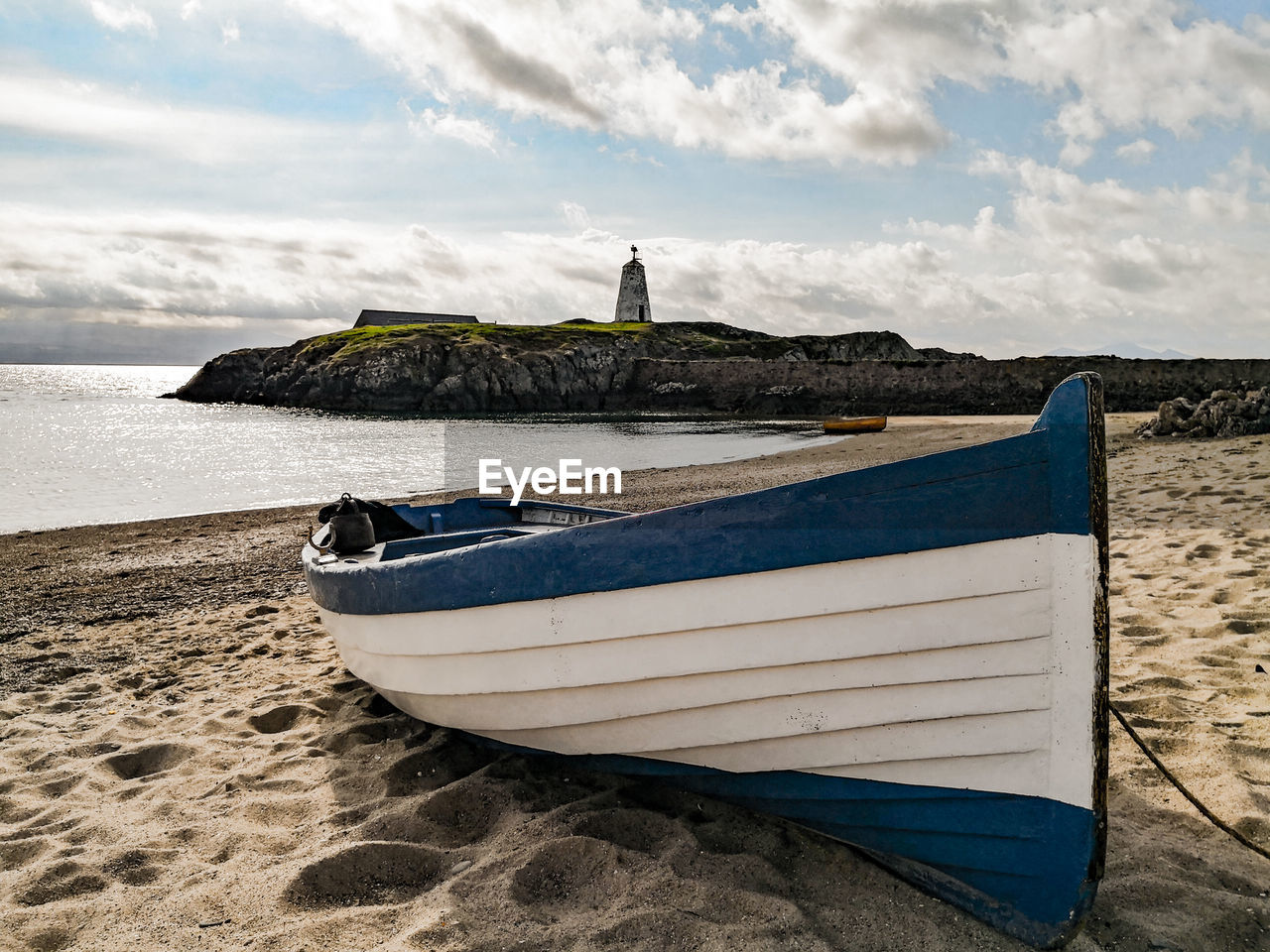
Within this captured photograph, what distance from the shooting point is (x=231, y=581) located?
26.7 feet

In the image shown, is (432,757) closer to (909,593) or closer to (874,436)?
(909,593)

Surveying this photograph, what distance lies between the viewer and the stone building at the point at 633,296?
75625 millimetres

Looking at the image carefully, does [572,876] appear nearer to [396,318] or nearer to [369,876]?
[369,876]

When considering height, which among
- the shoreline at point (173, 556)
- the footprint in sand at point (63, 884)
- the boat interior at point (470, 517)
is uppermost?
the boat interior at point (470, 517)

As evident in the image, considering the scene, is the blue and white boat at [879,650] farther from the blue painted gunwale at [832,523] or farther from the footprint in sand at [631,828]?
Result: the footprint in sand at [631,828]

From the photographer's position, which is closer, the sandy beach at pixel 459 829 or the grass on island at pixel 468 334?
the sandy beach at pixel 459 829

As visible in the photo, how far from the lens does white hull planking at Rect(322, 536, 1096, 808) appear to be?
2.36 metres

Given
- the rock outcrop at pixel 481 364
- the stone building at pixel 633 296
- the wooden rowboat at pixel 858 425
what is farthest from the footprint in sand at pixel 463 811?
the stone building at pixel 633 296

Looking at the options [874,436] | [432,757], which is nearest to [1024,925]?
[432,757]

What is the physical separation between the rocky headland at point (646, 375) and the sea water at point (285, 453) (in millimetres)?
5926

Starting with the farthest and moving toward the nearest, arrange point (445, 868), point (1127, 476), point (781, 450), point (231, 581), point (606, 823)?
1. point (781, 450)
2. point (1127, 476)
3. point (231, 581)
4. point (606, 823)
5. point (445, 868)

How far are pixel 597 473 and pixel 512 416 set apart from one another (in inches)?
1137

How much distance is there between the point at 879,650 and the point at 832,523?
44 centimetres

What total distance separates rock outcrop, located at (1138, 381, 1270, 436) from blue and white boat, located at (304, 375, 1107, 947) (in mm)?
13644
